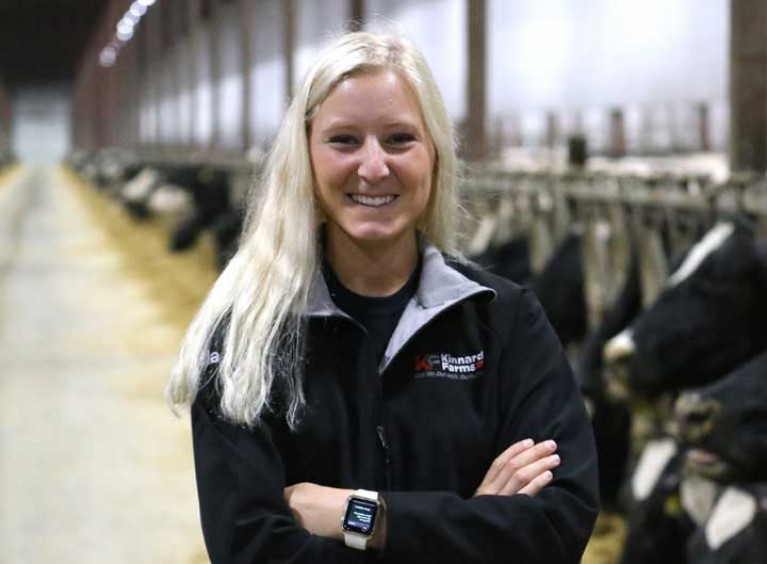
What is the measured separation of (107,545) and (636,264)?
2.26 meters

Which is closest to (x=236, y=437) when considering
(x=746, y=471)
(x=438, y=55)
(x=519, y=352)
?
(x=519, y=352)

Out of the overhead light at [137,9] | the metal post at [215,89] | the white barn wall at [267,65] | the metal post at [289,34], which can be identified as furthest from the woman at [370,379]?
the overhead light at [137,9]

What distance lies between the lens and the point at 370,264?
203cm

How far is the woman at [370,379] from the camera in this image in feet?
6.22

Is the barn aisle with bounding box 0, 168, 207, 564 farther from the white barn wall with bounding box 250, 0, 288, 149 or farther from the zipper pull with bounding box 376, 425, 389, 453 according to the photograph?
the white barn wall with bounding box 250, 0, 288, 149

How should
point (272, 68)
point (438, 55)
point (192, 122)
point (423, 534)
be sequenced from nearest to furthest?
point (423, 534) < point (438, 55) < point (272, 68) < point (192, 122)

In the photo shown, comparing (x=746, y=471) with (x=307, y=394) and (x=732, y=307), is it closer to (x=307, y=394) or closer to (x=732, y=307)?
(x=732, y=307)

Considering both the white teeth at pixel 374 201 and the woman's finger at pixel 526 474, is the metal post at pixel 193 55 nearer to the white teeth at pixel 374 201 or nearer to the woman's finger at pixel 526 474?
the white teeth at pixel 374 201

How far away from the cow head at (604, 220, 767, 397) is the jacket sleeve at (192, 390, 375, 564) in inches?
105

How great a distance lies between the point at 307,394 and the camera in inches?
76.7

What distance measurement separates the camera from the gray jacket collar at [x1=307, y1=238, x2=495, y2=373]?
1.96 m

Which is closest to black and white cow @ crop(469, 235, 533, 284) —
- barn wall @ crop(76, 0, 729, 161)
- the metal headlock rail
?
the metal headlock rail

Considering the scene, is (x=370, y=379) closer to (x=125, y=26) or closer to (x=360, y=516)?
(x=360, y=516)

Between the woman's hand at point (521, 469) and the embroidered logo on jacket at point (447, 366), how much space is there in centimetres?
12
